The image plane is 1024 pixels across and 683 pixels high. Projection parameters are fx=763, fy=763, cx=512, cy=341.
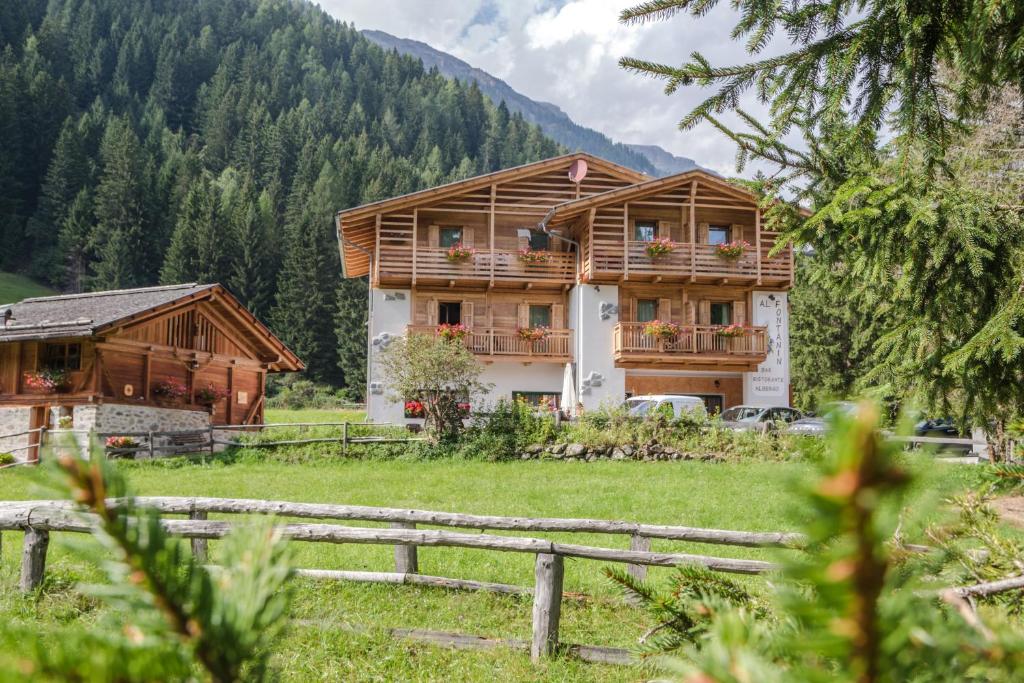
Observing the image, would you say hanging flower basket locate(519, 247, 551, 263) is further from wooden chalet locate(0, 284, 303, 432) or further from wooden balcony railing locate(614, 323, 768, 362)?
wooden chalet locate(0, 284, 303, 432)

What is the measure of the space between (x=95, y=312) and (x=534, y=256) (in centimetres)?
1472

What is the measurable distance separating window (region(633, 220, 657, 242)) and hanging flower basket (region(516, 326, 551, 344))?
5174 mm

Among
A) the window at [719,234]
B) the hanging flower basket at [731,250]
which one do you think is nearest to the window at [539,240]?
the window at [719,234]

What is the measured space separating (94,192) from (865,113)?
77040mm

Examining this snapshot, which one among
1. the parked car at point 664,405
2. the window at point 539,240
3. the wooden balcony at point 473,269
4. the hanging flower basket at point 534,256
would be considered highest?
the window at point 539,240

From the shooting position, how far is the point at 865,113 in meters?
4.08

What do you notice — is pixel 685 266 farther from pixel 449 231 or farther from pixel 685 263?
pixel 449 231

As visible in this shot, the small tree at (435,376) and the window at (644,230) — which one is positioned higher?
the window at (644,230)

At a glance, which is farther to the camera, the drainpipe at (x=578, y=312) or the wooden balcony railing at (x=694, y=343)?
the drainpipe at (x=578, y=312)

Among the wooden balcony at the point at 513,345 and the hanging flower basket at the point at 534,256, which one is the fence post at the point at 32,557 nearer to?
the wooden balcony at the point at 513,345

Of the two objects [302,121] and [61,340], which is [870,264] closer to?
[61,340]

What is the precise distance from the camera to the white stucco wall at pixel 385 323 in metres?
26.4

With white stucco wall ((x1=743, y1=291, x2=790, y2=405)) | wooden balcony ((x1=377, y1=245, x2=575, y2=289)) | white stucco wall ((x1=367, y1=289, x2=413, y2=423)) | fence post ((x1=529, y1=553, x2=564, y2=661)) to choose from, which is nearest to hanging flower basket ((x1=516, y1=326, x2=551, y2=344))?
wooden balcony ((x1=377, y1=245, x2=575, y2=289))

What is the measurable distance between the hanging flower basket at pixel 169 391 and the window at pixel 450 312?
370 inches
